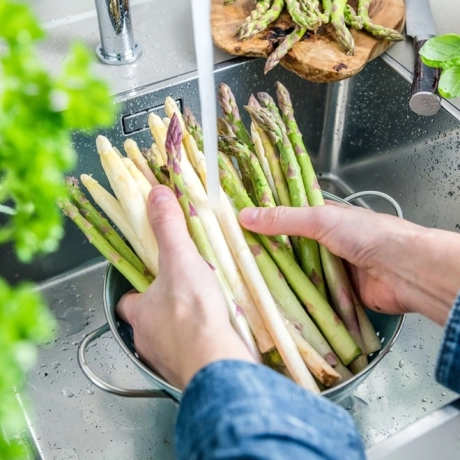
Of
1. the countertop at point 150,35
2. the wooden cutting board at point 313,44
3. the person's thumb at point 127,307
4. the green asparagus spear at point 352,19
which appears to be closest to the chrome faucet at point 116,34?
the countertop at point 150,35

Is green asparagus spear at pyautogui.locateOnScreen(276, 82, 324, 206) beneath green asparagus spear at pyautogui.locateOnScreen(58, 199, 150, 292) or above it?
above

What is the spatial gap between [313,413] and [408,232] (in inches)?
13.9

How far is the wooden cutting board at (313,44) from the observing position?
3.54 ft

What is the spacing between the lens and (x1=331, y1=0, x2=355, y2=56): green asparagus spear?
1087 millimetres

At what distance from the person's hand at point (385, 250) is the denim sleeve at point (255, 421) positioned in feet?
0.91

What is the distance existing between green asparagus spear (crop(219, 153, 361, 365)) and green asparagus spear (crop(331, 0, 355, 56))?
373 millimetres

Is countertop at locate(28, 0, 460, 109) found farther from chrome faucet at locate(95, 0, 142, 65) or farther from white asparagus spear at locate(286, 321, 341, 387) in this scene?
white asparagus spear at locate(286, 321, 341, 387)

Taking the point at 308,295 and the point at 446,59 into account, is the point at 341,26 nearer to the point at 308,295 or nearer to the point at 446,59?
the point at 446,59

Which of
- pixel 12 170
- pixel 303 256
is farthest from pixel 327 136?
pixel 12 170

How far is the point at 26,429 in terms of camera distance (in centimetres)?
83

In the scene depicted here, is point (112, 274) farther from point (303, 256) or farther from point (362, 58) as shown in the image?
point (362, 58)

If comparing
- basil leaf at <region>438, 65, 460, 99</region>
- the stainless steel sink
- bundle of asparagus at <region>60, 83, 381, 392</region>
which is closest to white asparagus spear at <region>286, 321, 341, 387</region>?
bundle of asparagus at <region>60, 83, 381, 392</region>

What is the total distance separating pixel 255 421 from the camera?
0.45 meters

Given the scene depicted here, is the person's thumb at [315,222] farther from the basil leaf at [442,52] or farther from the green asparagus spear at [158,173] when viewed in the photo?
the basil leaf at [442,52]
